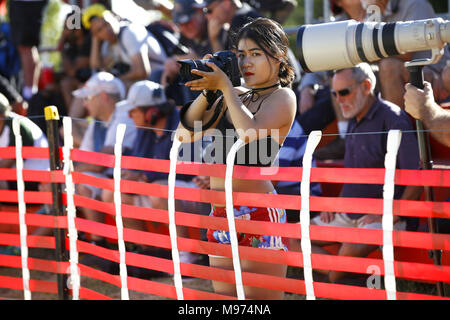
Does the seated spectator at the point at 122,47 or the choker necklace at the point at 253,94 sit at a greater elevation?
the seated spectator at the point at 122,47

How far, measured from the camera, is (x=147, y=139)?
17.9ft

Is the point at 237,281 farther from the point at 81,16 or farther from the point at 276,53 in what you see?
the point at 81,16

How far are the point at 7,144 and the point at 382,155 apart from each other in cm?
322

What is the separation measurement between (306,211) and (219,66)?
27.9 inches

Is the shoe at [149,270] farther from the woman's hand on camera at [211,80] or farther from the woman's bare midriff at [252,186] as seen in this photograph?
the woman's hand on camera at [211,80]

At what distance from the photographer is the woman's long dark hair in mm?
2930

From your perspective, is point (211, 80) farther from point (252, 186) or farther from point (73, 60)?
point (73, 60)

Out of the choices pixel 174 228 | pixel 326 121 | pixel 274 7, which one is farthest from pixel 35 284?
pixel 274 7

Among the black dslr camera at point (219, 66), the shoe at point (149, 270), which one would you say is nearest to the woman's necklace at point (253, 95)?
the black dslr camera at point (219, 66)

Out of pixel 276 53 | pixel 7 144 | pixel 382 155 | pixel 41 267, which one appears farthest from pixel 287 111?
pixel 7 144

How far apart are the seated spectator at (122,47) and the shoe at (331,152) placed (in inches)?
79.1

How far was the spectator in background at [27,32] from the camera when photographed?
7.82 m

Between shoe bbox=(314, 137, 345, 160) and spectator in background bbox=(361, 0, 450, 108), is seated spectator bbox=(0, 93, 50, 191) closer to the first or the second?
shoe bbox=(314, 137, 345, 160)

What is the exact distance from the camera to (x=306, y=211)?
292cm
